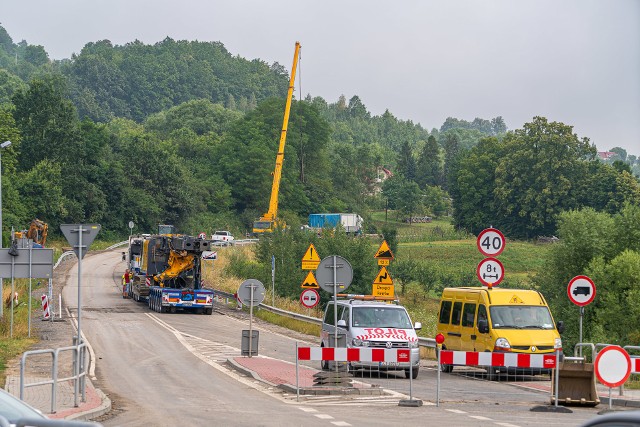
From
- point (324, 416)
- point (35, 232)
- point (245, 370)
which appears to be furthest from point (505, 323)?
point (35, 232)

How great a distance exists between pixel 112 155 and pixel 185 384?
298ft

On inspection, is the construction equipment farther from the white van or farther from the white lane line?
the white lane line

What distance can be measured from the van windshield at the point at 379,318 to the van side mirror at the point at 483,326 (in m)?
1.64

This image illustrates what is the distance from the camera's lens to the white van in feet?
79.7

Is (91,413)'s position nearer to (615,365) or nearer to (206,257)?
(615,365)

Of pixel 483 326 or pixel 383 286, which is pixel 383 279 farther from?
pixel 483 326

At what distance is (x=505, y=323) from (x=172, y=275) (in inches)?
995

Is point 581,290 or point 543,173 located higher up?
point 543,173

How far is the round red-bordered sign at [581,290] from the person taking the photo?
2234cm

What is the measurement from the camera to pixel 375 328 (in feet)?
81.0

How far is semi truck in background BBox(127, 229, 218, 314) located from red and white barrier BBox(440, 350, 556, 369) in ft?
88.8

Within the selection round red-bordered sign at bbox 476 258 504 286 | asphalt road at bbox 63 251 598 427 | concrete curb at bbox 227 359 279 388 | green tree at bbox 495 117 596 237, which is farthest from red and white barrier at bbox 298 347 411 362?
green tree at bbox 495 117 596 237

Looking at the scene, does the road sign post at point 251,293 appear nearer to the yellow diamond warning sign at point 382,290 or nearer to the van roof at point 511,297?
the yellow diamond warning sign at point 382,290

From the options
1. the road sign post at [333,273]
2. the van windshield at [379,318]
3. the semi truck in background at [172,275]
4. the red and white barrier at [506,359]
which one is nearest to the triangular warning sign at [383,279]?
the van windshield at [379,318]
